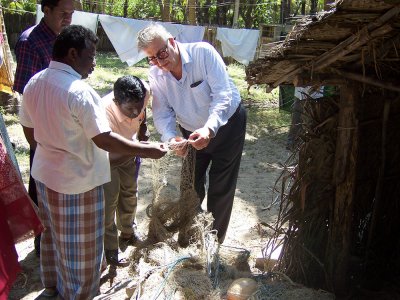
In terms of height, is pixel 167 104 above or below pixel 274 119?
above

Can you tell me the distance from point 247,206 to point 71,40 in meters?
3.43

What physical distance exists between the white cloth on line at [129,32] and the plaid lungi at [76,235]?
783 centimetres

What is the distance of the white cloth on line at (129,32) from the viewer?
34.6 feet

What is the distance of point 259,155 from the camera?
754cm

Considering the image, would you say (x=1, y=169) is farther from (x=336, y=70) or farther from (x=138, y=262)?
(x=336, y=70)

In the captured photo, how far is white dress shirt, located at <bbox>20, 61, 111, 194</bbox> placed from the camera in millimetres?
2555

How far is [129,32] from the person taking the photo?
10.6 m

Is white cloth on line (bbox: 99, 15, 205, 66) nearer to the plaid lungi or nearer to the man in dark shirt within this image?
the man in dark shirt

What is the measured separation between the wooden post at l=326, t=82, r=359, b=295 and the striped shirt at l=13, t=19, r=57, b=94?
229 centimetres

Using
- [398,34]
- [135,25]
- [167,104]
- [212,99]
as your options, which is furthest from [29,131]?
[135,25]

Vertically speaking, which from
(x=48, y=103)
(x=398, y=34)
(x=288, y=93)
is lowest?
(x=288, y=93)

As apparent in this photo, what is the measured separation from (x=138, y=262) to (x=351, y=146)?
172cm

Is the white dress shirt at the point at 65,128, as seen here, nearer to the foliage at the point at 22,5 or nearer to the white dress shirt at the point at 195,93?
the white dress shirt at the point at 195,93

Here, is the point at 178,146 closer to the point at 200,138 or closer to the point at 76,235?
the point at 200,138
